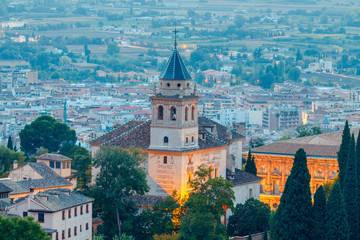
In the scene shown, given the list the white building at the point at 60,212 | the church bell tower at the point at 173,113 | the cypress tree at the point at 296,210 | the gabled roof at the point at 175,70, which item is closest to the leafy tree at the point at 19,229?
the white building at the point at 60,212

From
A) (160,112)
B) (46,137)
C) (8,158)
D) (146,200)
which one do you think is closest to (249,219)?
(146,200)

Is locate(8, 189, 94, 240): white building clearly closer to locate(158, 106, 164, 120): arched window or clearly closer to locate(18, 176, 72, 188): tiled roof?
locate(18, 176, 72, 188): tiled roof

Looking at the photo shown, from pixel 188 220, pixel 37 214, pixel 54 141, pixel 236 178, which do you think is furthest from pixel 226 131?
pixel 54 141

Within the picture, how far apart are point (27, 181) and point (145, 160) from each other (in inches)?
261

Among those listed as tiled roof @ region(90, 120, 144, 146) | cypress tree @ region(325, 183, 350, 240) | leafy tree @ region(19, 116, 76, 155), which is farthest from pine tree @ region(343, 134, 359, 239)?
leafy tree @ region(19, 116, 76, 155)

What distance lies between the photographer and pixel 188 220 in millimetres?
65750

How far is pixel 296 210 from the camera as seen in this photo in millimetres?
64938

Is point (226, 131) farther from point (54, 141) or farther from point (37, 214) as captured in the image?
point (54, 141)

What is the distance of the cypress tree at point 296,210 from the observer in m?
64.8

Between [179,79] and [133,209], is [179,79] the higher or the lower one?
the higher one

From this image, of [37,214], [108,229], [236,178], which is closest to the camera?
[37,214]

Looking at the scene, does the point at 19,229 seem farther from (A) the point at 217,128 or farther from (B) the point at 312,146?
(B) the point at 312,146

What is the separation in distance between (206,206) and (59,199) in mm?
7697

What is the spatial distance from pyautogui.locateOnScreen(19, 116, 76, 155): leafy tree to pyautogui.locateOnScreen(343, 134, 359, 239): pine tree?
38170 millimetres
